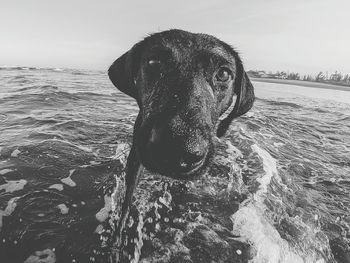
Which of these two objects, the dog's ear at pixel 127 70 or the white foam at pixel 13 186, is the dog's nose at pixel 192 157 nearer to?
the dog's ear at pixel 127 70

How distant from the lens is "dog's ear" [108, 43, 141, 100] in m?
3.34

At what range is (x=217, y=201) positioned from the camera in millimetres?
3803

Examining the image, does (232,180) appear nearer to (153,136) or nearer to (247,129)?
(153,136)

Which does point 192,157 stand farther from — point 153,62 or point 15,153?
point 15,153

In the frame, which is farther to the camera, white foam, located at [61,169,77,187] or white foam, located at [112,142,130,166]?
white foam, located at [112,142,130,166]

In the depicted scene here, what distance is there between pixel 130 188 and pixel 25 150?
274cm

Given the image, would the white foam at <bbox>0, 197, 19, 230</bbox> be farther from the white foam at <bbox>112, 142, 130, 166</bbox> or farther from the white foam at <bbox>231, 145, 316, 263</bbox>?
the white foam at <bbox>231, 145, 316, 263</bbox>

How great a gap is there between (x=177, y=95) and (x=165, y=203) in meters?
1.81

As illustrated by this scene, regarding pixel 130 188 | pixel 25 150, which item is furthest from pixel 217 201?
pixel 25 150

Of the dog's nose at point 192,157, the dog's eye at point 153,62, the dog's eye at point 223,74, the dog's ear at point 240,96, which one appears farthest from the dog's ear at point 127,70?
the dog's nose at point 192,157

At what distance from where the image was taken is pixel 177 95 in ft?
7.32

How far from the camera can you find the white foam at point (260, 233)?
114 inches

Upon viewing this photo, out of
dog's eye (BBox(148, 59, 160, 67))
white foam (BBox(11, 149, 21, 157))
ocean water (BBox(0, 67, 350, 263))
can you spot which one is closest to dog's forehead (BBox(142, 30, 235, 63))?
dog's eye (BBox(148, 59, 160, 67))

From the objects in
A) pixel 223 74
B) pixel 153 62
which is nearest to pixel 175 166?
pixel 153 62
